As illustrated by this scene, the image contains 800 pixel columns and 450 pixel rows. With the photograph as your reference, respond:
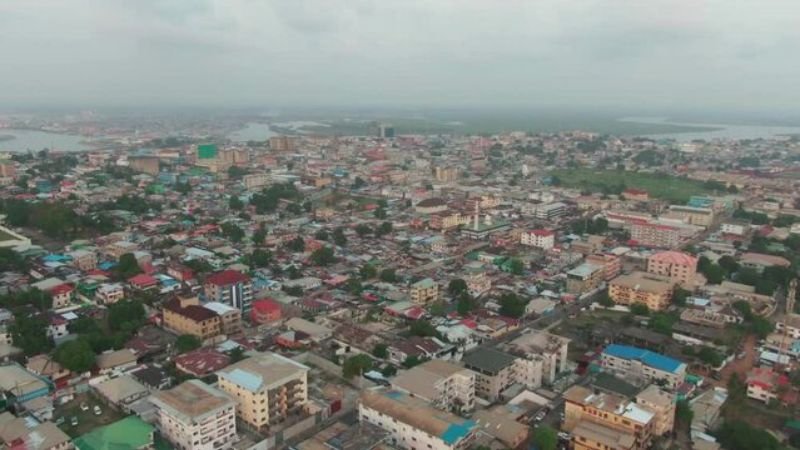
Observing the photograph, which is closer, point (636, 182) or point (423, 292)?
point (423, 292)

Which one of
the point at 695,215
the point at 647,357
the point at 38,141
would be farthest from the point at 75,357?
the point at 38,141

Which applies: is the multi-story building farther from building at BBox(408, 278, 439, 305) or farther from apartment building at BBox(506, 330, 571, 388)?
building at BBox(408, 278, 439, 305)

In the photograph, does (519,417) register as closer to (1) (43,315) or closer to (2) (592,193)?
(1) (43,315)

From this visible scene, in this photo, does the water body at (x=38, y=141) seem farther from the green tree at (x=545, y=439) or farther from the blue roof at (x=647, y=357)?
the green tree at (x=545, y=439)

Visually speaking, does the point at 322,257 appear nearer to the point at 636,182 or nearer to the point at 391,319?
the point at 391,319

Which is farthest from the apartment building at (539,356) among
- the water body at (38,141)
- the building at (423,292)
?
the water body at (38,141)

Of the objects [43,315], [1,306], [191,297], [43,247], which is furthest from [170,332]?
[43,247]
